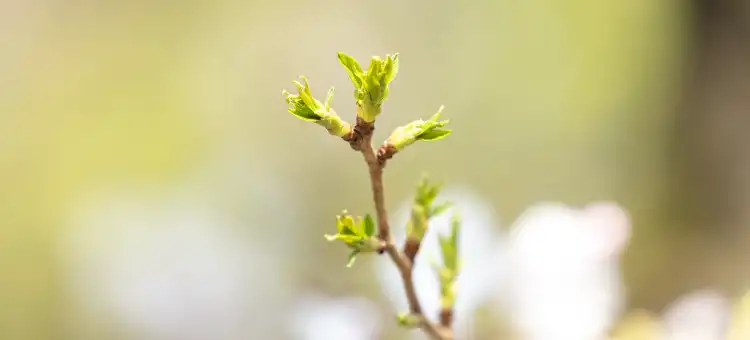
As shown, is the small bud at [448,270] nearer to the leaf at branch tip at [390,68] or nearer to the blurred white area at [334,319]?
the leaf at branch tip at [390,68]

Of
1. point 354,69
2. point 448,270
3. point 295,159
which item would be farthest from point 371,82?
point 295,159

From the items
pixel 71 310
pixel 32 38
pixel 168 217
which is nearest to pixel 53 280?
pixel 71 310

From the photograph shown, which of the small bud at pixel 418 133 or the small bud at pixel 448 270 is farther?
the small bud at pixel 448 270

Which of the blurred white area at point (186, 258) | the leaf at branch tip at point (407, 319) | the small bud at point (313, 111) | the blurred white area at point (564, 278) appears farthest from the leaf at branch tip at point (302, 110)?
the blurred white area at point (564, 278)

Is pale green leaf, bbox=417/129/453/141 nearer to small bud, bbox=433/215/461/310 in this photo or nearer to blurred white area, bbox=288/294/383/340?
small bud, bbox=433/215/461/310

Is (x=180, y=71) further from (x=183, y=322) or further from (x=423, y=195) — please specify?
(x=423, y=195)

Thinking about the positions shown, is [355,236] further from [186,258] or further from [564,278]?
[564,278]

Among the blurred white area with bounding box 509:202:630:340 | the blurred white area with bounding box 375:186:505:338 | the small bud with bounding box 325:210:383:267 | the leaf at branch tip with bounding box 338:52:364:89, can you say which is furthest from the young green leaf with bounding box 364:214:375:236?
the blurred white area with bounding box 509:202:630:340
